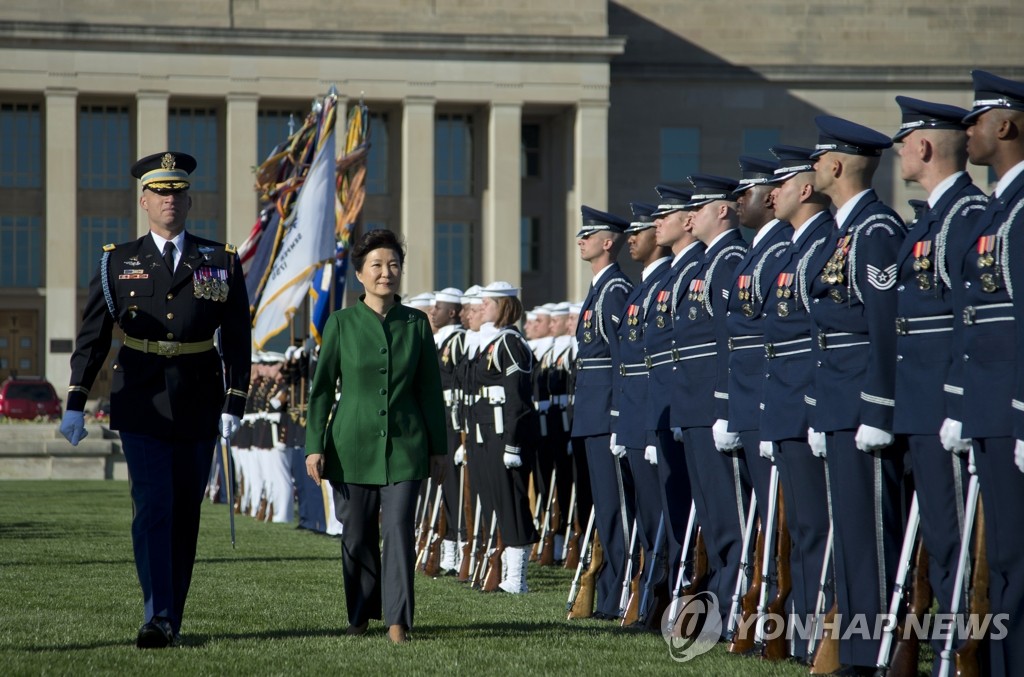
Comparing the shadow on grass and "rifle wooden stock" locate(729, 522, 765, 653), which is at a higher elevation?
"rifle wooden stock" locate(729, 522, 765, 653)

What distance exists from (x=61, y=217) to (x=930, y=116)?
2018 inches

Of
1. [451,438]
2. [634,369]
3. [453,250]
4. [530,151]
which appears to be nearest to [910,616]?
[634,369]

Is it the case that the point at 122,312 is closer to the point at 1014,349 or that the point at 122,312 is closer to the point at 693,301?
the point at 693,301

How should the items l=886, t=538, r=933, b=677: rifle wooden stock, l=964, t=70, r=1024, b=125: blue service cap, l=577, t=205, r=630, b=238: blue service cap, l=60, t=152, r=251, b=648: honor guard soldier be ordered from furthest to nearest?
l=577, t=205, r=630, b=238: blue service cap → l=60, t=152, r=251, b=648: honor guard soldier → l=886, t=538, r=933, b=677: rifle wooden stock → l=964, t=70, r=1024, b=125: blue service cap

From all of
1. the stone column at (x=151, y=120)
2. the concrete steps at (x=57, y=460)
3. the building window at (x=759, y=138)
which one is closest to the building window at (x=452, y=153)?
the stone column at (x=151, y=120)

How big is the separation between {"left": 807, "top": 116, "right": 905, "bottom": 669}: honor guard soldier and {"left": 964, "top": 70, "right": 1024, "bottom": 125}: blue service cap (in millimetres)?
896

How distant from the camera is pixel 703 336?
362 inches

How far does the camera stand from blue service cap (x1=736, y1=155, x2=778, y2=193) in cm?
890

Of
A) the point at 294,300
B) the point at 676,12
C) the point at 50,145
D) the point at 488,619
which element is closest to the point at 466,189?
the point at 676,12

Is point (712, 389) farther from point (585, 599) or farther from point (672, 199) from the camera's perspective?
point (585, 599)

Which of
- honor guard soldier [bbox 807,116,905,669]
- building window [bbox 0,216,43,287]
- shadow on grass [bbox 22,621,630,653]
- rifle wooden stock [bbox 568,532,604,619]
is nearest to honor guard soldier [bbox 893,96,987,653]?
honor guard soldier [bbox 807,116,905,669]

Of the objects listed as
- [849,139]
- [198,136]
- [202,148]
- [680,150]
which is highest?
[198,136]

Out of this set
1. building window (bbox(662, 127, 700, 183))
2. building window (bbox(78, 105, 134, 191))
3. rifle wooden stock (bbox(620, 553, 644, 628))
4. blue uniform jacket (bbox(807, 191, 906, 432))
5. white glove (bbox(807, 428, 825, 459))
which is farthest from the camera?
building window (bbox(662, 127, 700, 183))

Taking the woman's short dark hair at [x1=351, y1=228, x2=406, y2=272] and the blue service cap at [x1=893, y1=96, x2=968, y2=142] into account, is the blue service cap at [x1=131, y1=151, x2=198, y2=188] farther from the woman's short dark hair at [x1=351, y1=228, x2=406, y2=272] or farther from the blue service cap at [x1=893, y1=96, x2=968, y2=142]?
the blue service cap at [x1=893, y1=96, x2=968, y2=142]
